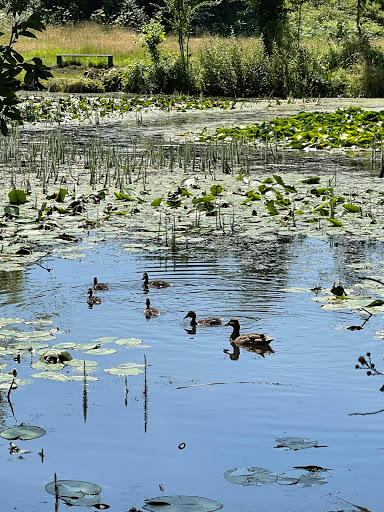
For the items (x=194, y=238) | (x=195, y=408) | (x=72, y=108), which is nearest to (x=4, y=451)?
(x=195, y=408)

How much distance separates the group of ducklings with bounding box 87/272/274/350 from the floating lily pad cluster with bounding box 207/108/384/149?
317 inches

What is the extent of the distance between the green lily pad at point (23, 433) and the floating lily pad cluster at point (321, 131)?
1053 cm

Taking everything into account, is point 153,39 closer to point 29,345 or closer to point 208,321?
point 208,321

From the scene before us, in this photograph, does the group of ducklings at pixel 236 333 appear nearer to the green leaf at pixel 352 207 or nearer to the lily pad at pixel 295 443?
the lily pad at pixel 295 443

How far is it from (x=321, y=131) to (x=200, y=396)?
11097mm

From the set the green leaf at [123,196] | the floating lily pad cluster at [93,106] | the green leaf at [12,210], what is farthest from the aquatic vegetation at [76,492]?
the floating lily pad cluster at [93,106]

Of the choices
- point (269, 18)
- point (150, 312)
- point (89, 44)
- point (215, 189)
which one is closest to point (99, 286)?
point (150, 312)

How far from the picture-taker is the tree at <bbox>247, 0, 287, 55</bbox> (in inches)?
1080

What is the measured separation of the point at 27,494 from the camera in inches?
119

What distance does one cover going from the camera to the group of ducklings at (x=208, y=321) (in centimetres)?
Answer: 470

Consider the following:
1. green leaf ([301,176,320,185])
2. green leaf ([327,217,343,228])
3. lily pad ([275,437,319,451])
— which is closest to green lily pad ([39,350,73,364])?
lily pad ([275,437,319,451])

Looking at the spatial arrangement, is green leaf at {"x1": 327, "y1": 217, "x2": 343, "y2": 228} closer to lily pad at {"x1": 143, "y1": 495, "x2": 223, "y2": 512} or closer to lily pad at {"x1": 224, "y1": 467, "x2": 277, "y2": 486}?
lily pad at {"x1": 224, "y1": 467, "x2": 277, "y2": 486}

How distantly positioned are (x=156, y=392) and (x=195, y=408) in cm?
26

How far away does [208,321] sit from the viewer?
511cm
